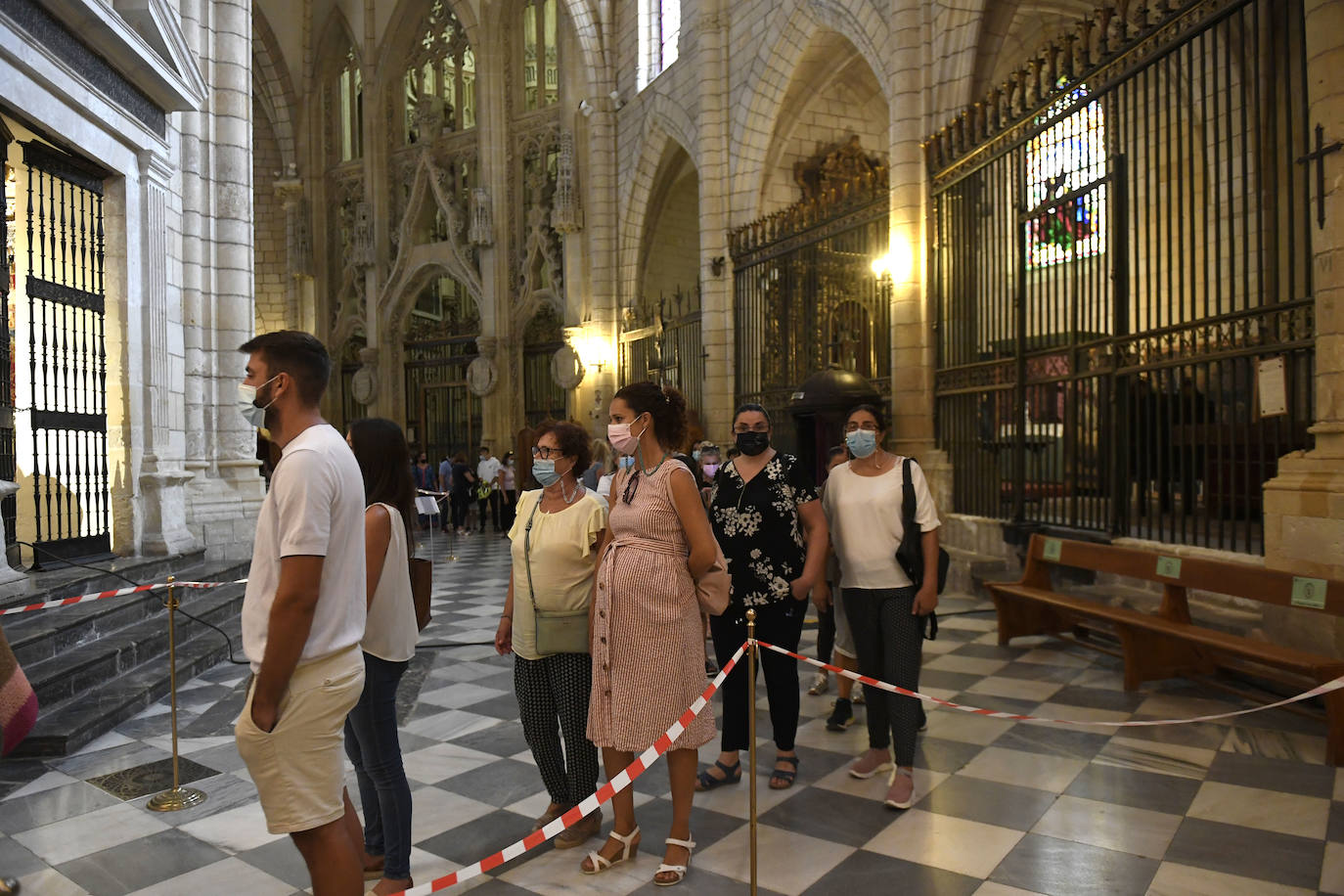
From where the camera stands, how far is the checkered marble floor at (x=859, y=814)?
295 centimetres

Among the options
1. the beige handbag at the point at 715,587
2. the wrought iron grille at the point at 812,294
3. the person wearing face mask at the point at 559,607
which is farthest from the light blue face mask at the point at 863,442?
the wrought iron grille at the point at 812,294

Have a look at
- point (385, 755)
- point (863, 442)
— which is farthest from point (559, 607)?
point (863, 442)

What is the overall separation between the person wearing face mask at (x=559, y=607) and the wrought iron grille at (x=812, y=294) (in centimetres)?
743

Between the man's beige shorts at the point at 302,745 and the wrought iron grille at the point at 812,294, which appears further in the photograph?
the wrought iron grille at the point at 812,294

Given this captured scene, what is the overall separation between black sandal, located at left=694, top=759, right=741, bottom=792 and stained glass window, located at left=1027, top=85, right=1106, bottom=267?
4.68 metres

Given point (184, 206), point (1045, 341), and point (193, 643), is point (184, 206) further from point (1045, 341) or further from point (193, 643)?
point (1045, 341)

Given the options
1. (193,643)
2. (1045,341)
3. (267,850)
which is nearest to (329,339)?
(193,643)

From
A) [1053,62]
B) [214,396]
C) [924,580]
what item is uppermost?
[1053,62]

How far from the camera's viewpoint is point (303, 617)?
2033mm

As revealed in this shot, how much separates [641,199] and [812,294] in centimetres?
720

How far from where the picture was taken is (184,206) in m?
8.53

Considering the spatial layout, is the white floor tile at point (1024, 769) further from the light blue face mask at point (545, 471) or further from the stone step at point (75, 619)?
the stone step at point (75, 619)

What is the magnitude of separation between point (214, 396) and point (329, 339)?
14599 mm

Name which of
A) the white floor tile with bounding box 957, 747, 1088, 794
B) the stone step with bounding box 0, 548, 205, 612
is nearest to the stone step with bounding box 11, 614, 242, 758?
the stone step with bounding box 0, 548, 205, 612
